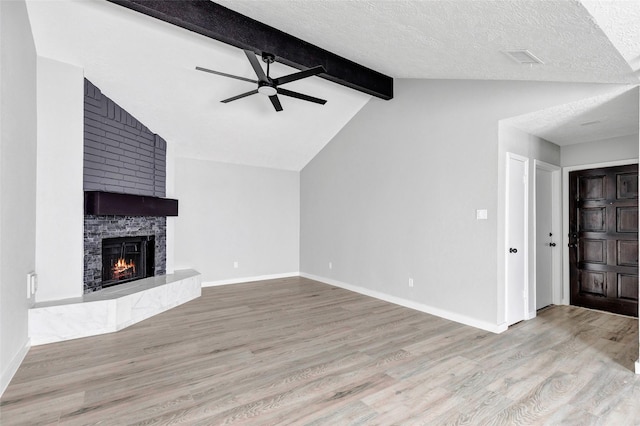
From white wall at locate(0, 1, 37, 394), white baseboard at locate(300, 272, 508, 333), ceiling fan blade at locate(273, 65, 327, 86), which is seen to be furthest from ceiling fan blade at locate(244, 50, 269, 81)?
white baseboard at locate(300, 272, 508, 333)

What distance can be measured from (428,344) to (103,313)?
11.4 ft

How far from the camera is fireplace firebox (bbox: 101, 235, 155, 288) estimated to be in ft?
14.4

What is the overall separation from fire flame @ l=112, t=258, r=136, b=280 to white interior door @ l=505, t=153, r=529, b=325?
16.3 ft

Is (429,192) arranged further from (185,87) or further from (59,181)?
(59,181)

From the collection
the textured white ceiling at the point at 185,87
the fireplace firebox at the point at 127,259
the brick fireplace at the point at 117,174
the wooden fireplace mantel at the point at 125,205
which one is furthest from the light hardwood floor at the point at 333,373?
the textured white ceiling at the point at 185,87

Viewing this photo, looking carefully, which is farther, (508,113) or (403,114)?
(403,114)

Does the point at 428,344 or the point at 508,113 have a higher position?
the point at 508,113

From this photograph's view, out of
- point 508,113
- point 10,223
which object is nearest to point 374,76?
point 508,113

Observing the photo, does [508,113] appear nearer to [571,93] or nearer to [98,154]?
Answer: [571,93]

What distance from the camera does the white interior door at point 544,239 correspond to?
456 centimetres

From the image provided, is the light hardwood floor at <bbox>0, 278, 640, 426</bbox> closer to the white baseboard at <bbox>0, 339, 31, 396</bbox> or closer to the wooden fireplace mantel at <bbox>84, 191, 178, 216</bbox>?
the white baseboard at <bbox>0, 339, 31, 396</bbox>

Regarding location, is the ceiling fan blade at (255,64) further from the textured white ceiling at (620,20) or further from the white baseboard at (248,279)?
the white baseboard at (248,279)

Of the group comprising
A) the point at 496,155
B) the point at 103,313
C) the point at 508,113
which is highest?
the point at 508,113

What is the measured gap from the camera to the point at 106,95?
423cm
